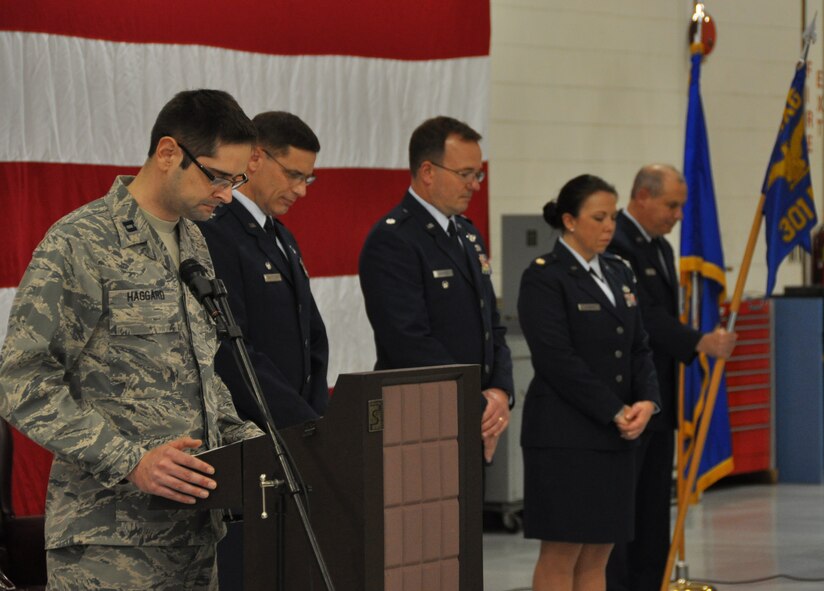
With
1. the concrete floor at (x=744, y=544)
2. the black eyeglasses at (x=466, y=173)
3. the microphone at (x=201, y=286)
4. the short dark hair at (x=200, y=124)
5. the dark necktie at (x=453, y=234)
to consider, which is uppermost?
the black eyeglasses at (x=466, y=173)

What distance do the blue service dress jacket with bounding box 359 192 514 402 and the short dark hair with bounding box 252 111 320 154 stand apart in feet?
2.00

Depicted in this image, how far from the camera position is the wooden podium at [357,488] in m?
2.14

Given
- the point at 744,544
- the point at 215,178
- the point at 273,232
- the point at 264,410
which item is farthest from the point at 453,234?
the point at 744,544

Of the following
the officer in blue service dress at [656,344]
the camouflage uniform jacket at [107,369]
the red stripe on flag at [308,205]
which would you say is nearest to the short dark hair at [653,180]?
the officer in blue service dress at [656,344]

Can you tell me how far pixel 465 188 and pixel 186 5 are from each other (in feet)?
5.04

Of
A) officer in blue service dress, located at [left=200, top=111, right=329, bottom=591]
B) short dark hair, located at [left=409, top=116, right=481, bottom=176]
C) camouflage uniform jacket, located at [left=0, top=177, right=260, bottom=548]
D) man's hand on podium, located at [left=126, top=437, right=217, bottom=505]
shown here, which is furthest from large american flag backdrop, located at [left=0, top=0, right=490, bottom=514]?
man's hand on podium, located at [left=126, top=437, right=217, bottom=505]

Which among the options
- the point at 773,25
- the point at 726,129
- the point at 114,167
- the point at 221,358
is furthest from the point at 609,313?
the point at 773,25

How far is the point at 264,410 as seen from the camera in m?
2.04

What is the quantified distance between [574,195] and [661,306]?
0.84m

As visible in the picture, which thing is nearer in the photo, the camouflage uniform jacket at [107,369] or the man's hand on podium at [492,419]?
the camouflage uniform jacket at [107,369]

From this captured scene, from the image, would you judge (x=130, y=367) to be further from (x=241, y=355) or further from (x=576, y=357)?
(x=576, y=357)

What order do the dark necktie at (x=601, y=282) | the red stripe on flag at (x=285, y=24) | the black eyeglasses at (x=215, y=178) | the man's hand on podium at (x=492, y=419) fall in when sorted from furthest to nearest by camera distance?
the red stripe on flag at (x=285, y=24) → the dark necktie at (x=601, y=282) → the man's hand on podium at (x=492, y=419) → the black eyeglasses at (x=215, y=178)

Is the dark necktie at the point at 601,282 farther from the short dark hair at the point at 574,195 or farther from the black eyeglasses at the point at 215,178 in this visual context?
the black eyeglasses at the point at 215,178

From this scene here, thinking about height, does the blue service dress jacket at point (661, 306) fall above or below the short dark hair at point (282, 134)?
below
